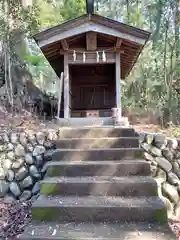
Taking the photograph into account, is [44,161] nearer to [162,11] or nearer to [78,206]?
[78,206]

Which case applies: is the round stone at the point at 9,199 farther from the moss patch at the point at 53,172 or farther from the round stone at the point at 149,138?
the round stone at the point at 149,138

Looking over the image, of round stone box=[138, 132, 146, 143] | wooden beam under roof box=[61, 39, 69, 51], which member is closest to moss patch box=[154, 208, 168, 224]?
round stone box=[138, 132, 146, 143]

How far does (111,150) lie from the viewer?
4.11m

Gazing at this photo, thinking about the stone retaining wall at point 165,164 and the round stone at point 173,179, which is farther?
the round stone at point 173,179

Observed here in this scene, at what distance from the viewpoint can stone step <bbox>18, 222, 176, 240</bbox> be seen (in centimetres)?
259

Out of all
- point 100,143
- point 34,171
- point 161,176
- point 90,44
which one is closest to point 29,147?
point 34,171

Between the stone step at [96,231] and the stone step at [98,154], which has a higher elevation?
the stone step at [98,154]

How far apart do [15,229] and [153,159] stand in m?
2.67

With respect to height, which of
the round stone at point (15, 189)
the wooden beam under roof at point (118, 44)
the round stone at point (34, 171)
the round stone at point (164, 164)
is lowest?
the round stone at point (15, 189)

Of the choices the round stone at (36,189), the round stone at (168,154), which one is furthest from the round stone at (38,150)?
the round stone at (168,154)

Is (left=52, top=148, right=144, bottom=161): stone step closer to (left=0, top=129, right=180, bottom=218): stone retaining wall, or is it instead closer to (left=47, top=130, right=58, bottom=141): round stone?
(left=0, top=129, right=180, bottom=218): stone retaining wall

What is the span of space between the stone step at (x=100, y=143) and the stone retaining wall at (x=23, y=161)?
488 millimetres

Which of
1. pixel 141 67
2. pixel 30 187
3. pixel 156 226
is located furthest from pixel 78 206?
pixel 141 67

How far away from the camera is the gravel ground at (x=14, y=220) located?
10.8ft
